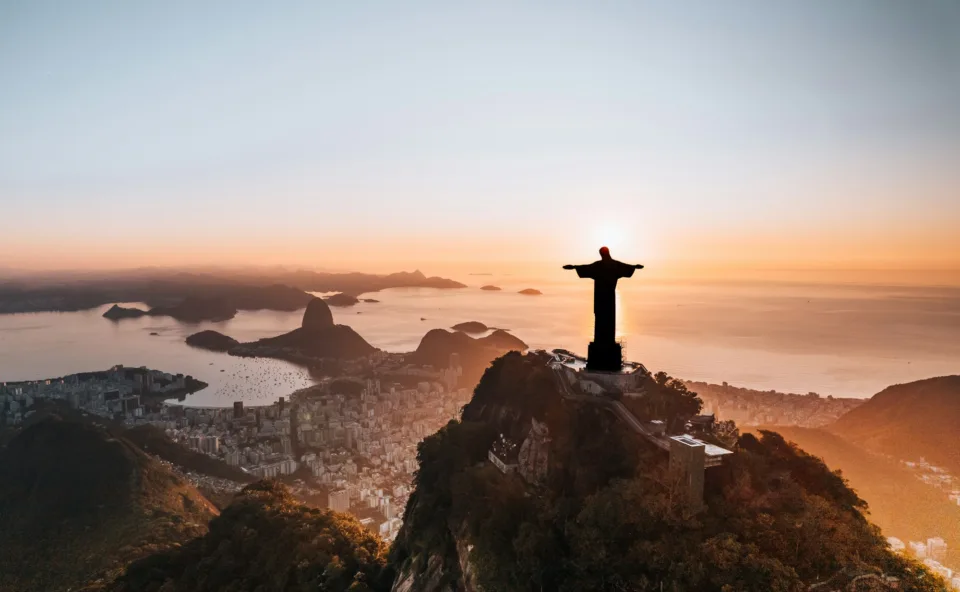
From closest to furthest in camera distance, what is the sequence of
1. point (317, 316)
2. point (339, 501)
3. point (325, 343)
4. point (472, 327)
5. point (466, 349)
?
point (339, 501), point (466, 349), point (472, 327), point (325, 343), point (317, 316)

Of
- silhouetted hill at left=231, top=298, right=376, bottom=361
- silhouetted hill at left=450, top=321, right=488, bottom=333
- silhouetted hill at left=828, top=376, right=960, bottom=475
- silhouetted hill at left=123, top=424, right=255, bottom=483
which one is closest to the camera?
silhouetted hill at left=828, top=376, right=960, bottom=475

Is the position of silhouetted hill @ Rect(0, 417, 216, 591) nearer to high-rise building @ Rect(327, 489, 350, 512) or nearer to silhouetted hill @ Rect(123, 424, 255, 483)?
silhouetted hill @ Rect(123, 424, 255, 483)

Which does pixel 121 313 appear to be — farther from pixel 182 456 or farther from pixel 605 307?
pixel 605 307

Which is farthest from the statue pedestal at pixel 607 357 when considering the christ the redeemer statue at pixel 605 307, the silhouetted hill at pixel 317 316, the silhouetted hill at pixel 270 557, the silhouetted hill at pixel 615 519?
the silhouetted hill at pixel 317 316

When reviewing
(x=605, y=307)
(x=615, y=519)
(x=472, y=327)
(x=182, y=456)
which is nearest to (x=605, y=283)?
(x=605, y=307)

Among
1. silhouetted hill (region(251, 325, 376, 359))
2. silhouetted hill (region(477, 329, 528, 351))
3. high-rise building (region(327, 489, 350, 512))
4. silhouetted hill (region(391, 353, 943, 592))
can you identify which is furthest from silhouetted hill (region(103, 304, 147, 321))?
silhouetted hill (region(391, 353, 943, 592))
